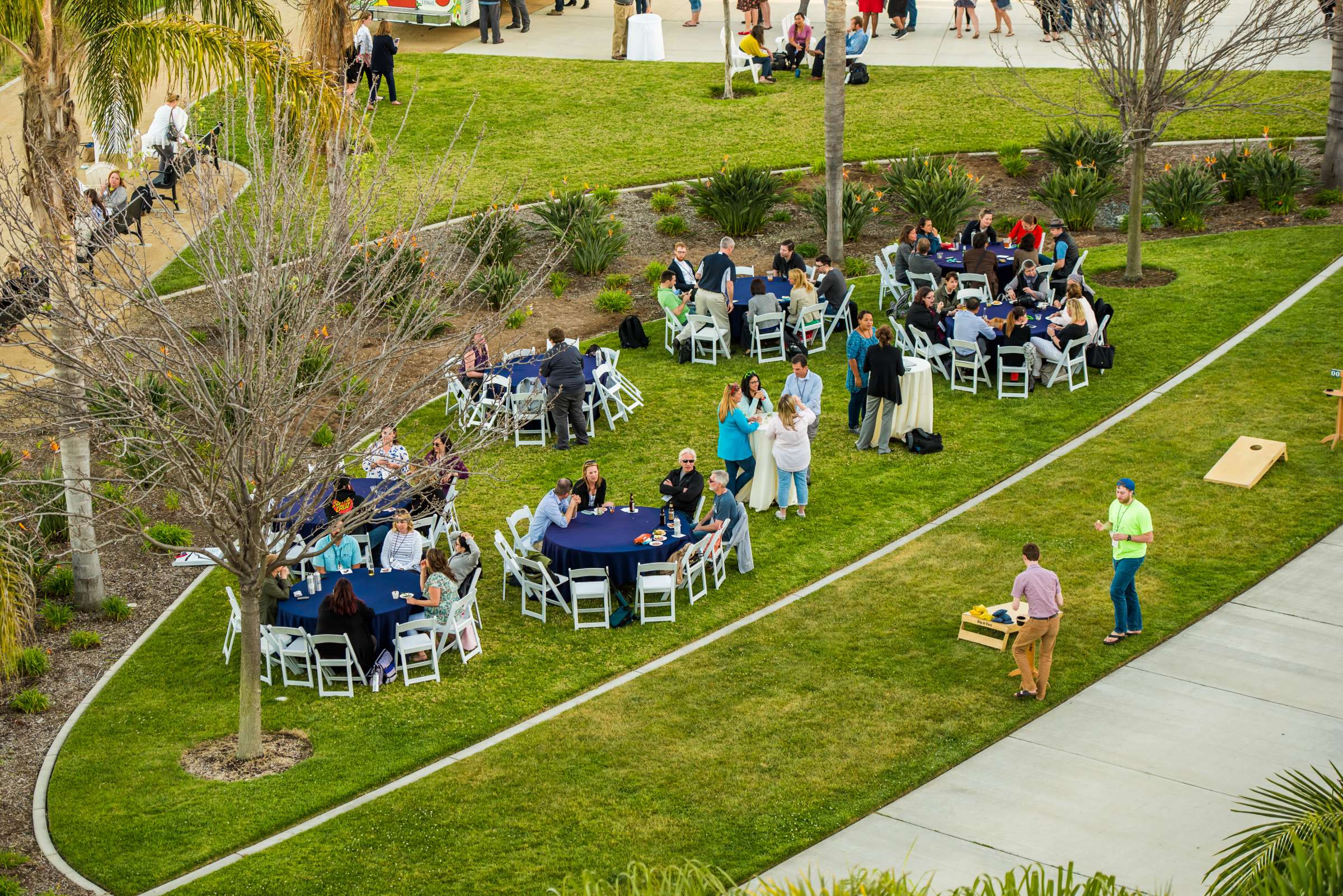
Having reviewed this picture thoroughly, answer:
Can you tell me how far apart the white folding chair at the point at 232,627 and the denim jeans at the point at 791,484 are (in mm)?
6387

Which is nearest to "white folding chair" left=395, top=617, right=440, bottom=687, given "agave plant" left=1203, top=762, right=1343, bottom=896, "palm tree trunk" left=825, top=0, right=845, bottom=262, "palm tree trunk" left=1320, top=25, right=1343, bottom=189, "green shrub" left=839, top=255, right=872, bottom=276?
"agave plant" left=1203, top=762, right=1343, bottom=896

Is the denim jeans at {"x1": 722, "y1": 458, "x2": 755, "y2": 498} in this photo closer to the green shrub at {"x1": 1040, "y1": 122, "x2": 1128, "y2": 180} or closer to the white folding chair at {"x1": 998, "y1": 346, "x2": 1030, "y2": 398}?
the white folding chair at {"x1": 998, "y1": 346, "x2": 1030, "y2": 398}

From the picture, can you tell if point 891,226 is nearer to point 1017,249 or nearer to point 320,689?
point 1017,249

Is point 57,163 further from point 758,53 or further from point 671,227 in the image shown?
point 758,53

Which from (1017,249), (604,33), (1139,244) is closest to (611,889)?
(1017,249)

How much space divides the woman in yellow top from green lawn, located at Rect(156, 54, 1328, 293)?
2.01ft

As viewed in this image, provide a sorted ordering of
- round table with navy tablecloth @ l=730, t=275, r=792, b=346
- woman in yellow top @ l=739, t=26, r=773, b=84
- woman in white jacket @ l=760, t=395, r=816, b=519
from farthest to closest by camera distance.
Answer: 1. woman in yellow top @ l=739, t=26, r=773, b=84
2. round table with navy tablecloth @ l=730, t=275, r=792, b=346
3. woman in white jacket @ l=760, t=395, r=816, b=519

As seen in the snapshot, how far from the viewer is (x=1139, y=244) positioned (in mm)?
23781

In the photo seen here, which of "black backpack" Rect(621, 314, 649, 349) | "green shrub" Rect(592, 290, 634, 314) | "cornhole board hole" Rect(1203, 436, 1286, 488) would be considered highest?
"green shrub" Rect(592, 290, 634, 314)

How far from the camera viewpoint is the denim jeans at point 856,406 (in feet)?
64.7

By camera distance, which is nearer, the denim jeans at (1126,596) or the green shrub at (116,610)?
the denim jeans at (1126,596)

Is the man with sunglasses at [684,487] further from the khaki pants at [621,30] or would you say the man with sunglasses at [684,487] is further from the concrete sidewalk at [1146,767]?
the khaki pants at [621,30]

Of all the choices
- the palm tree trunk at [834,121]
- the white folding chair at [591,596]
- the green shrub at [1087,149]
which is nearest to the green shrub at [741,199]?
the palm tree trunk at [834,121]

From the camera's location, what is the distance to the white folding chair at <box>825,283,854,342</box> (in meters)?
22.2
